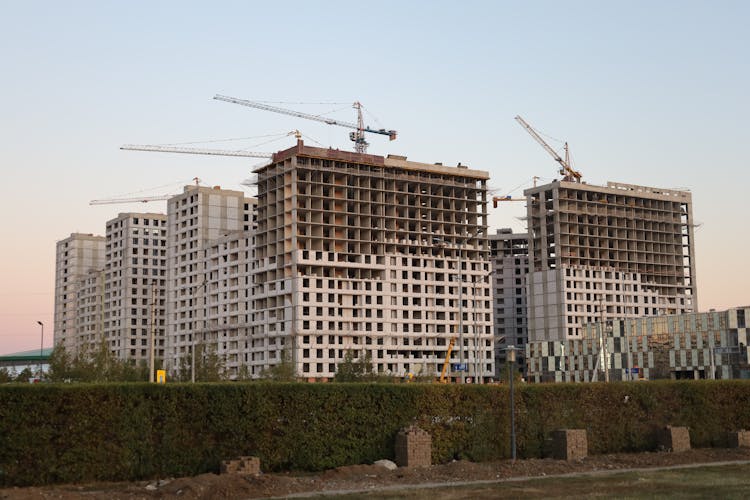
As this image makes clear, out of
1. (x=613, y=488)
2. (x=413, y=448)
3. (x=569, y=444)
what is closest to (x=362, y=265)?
(x=569, y=444)

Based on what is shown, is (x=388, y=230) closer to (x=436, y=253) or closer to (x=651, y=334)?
(x=436, y=253)

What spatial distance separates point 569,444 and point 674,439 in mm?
5732

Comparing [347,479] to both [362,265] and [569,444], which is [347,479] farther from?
[362,265]

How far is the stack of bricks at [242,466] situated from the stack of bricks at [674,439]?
19278 mm

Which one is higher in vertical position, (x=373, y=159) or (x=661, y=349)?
(x=373, y=159)

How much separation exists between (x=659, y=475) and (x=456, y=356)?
145 meters

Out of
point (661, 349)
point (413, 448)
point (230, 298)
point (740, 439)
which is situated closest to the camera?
point (413, 448)

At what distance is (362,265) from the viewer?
559ft

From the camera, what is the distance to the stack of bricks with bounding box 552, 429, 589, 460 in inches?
1578

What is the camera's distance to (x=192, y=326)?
195m

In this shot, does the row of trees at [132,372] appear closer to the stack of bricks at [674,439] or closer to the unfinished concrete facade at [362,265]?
the unfinished concrete facade at [362,265]

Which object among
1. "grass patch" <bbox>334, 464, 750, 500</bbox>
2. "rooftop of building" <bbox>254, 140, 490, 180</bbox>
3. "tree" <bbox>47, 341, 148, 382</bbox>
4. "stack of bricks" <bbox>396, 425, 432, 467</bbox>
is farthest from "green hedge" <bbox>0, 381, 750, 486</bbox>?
"rooftop of building" <bbox>254, 140, 490, 180</bbox>

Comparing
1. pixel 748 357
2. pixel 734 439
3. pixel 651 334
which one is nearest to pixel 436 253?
pixel 651 334

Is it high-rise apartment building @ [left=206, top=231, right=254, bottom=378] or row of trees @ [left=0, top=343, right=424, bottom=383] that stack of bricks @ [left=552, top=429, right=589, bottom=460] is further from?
high-rise apartment building @ [left=206, top=231, right=254, bottom=378]
